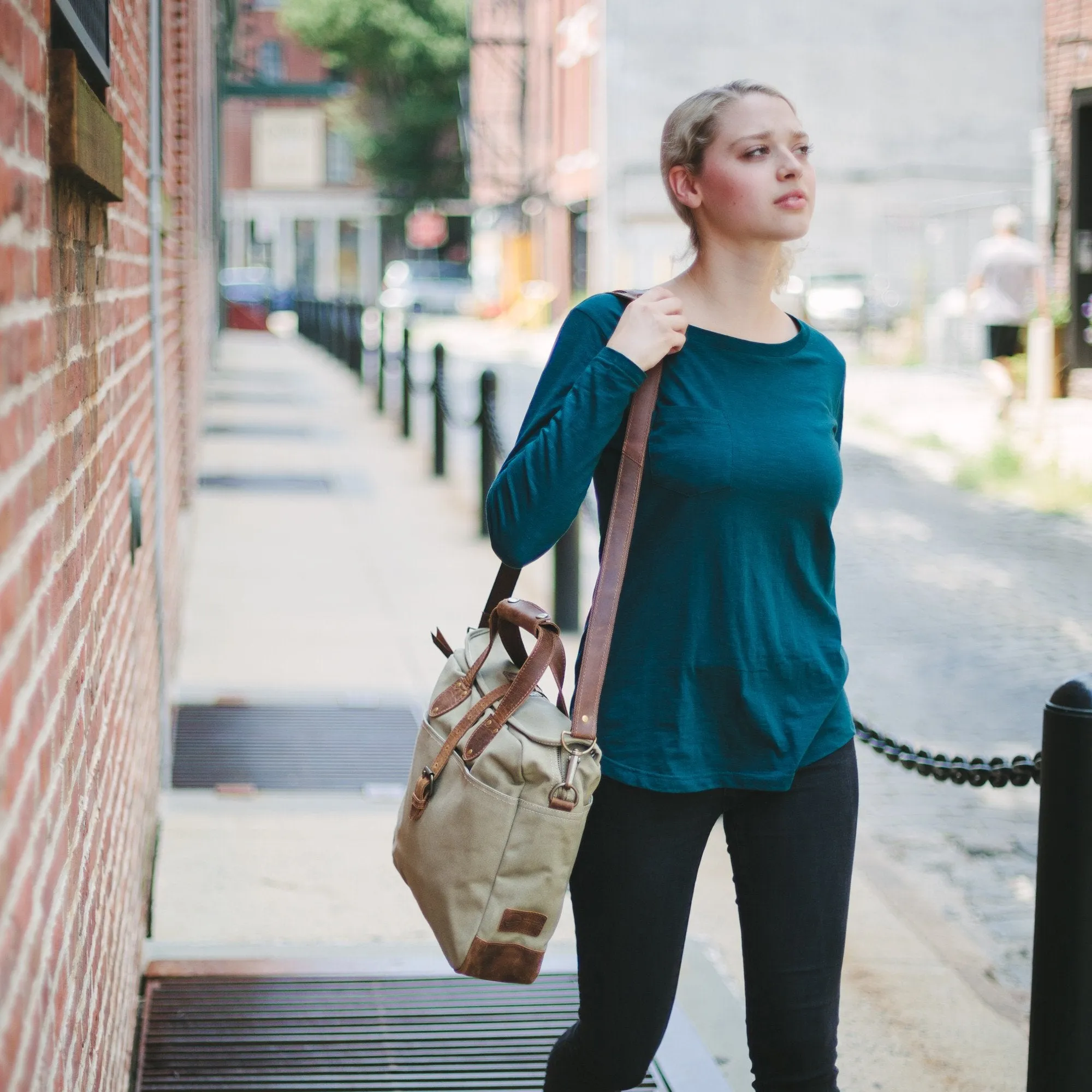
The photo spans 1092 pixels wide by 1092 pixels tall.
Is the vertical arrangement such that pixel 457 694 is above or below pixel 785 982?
above

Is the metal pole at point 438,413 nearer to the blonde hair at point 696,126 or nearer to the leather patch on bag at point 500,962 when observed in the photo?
the blonde hair at point 696,126

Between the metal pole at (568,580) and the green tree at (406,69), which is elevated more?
the green tree at (406,69)

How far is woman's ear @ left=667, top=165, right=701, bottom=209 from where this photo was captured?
2.64 m

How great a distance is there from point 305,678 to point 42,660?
5165mm

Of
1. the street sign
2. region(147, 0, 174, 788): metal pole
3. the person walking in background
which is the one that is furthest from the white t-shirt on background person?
the street sign

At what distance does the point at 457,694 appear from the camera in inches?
94.5

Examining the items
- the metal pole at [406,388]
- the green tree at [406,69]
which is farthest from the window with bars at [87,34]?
the green tree at [406,69]

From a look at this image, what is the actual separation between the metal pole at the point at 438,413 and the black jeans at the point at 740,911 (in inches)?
425

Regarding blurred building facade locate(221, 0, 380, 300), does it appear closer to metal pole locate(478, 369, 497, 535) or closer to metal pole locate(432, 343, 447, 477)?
metal pole locate(432, 343, 447, 477)

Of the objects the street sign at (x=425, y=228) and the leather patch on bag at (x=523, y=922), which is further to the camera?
the street sign at (x=425, y=228)

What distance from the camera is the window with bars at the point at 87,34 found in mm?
2252

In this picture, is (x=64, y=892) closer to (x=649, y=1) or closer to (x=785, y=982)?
(x=785, y=982)

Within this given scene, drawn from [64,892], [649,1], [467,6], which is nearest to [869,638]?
[64,892]

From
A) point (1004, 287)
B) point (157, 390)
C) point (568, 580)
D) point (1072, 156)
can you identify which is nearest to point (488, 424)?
point (568, 580)
